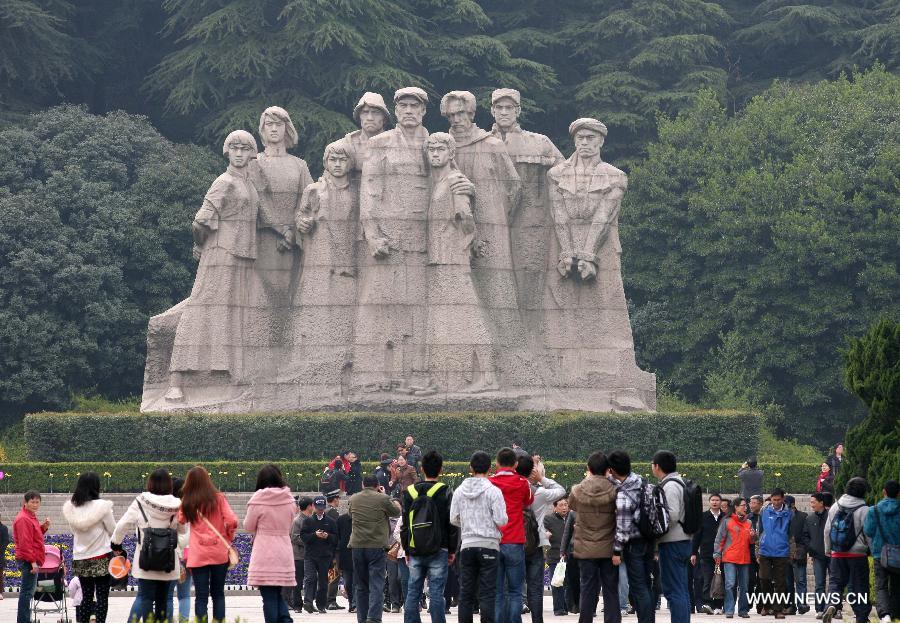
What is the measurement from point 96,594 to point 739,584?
7.60 m

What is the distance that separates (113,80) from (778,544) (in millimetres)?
36235

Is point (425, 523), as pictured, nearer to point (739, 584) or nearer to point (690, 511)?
point (690, 511)

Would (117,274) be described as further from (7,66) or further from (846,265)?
(846,265)

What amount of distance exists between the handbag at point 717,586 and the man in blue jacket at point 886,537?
10.2 feet

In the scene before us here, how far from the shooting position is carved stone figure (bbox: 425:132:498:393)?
32.3m

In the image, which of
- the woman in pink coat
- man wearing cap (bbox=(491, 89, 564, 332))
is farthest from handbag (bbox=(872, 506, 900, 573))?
man wearing cap (bbox=(491, 89, 564, 332))

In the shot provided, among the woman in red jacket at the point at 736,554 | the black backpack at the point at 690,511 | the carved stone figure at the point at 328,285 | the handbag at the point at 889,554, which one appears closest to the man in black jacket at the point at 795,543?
the woman in red jacket at the point at 736,554

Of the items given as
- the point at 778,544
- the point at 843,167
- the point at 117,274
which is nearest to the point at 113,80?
the point at 117,274

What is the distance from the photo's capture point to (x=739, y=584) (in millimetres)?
20656

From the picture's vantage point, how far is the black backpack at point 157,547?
15383mm

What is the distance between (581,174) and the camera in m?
33.4

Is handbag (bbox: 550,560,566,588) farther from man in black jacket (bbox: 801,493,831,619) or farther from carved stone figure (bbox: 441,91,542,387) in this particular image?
carved stone figure (bbox: 441,91,542,387)

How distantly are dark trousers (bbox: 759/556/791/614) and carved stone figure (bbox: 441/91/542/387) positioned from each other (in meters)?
12.6

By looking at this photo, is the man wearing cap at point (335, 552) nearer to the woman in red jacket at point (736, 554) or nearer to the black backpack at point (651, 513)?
the woman in red jacket at point (736, 554)
